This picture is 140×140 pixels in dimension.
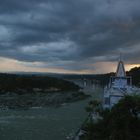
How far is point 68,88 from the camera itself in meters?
125

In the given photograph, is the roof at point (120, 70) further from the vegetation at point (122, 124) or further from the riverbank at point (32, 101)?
the riverbank at point (32, 101)

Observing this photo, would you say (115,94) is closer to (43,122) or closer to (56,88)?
(43,122)

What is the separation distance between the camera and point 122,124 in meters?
15.9

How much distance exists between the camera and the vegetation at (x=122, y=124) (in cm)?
1568

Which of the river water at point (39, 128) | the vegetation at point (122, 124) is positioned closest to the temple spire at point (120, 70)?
the river water at point (39, 128)

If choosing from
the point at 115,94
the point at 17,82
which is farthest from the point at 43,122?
the point at 17,82

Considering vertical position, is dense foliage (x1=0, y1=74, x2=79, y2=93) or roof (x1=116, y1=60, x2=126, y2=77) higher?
roof (x1=116, y1=60, x2=126, y2=77)

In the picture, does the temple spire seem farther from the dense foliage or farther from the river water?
the dense foliage

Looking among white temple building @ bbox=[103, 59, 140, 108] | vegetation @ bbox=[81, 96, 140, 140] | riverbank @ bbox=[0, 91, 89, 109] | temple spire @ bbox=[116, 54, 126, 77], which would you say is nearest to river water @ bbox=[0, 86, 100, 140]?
white temple building @ bbox=[103, 59, 140, 108]

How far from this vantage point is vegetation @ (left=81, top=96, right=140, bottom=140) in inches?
617

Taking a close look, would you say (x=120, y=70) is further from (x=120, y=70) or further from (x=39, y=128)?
(x=39, y=128)

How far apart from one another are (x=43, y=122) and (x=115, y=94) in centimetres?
1541

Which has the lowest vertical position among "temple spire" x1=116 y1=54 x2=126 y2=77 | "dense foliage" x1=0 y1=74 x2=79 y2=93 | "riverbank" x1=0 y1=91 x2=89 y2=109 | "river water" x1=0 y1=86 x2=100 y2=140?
"river water" x1=0 y1=86 x2=100 y2=140

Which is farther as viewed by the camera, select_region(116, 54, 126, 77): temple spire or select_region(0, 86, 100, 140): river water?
select_region(0, 86, 100, 140): river water
